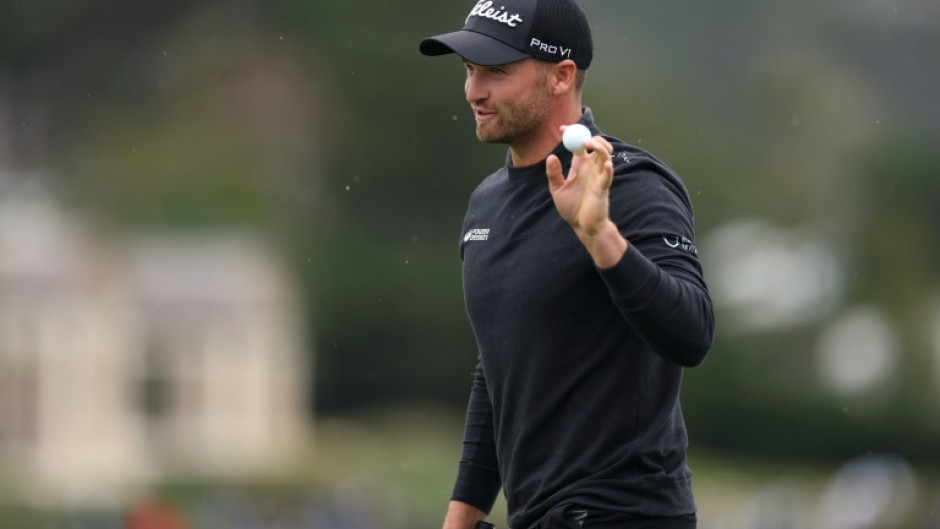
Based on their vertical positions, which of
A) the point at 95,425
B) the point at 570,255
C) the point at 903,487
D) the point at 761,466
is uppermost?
the point at 570,255

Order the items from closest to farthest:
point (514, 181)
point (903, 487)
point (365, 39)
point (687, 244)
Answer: point (687, 244), point (514, 181), point (903, 487), point (365, 39)

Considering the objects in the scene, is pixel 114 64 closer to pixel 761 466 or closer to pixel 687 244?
pixel 761 466

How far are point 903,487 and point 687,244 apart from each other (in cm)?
2288

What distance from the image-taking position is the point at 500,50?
14.0 feet

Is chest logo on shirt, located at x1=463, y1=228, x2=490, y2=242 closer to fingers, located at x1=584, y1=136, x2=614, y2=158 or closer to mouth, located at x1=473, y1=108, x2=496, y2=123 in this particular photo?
mouth, located at x1=473, y1=108, x2=496, y2=123

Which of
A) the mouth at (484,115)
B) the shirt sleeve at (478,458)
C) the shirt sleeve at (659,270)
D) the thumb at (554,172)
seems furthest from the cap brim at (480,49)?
the shirt sleeve at (478,458)

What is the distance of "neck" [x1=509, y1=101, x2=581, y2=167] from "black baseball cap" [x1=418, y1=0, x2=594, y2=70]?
120 millimetres

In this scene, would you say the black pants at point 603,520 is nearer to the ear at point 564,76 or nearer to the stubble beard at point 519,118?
the stubble beard at point 519,118

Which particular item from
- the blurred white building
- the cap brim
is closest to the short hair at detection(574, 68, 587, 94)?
the cap brim

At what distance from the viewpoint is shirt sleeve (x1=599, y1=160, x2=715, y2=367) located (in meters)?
3.79

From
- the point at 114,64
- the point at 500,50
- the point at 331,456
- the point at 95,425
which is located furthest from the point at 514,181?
the point at 114,64

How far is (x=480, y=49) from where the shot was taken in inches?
169

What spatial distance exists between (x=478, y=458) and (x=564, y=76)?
3.06ft

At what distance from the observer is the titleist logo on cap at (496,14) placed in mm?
4312
